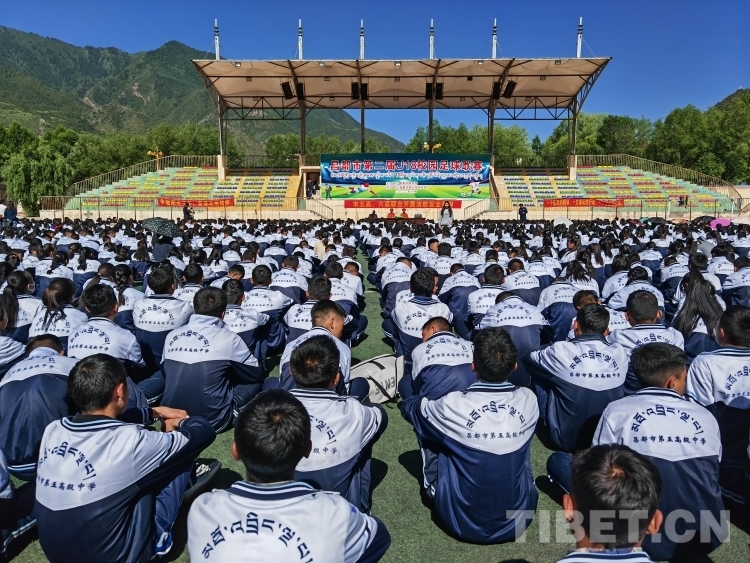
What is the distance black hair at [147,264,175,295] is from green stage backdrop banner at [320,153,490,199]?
31.8 meters

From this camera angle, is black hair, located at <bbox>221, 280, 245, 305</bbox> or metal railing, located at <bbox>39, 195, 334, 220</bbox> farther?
metal railing, located at <bbox>39, 195, 334, 220</bbox>

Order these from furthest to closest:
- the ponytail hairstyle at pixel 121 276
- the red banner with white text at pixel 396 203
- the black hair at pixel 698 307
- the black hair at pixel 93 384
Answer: the red banner with white text at pixel 396 203, the ponytail hairstyle at pixel 121 276, the black hair at pixel 698 307, the black hair at pixel 93 384

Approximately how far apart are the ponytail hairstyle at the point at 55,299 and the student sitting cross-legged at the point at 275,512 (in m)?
3.92

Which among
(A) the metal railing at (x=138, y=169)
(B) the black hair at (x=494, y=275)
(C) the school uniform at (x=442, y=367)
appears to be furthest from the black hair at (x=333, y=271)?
(A) the metal railing at (x=138, y=169)

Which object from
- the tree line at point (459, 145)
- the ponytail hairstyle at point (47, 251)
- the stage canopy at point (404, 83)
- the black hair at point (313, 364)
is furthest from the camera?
the tree line at point (459, 145)

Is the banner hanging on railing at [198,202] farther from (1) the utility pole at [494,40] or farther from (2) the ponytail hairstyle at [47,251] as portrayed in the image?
(2) the ponytail hairstyle at [47,251]

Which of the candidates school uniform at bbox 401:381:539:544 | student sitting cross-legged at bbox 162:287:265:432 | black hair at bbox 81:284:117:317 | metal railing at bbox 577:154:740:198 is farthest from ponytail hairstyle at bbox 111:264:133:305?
metal railing at bbox 577:154:740:198

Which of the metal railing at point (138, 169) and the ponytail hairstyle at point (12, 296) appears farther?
the metal railing at point (138, 169)

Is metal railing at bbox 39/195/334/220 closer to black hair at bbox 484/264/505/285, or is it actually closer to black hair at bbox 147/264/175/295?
black hair at bbox 484/264/505/285

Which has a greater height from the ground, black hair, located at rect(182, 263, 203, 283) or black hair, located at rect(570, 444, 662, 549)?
black hair, located at rect(182, 263, 203, 283)

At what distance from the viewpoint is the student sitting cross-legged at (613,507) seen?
169 centimetres

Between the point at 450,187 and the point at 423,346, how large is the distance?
1342 inches

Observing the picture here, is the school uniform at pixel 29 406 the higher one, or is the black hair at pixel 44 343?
the black hair at pixel 44 343

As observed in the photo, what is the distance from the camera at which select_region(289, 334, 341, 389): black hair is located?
295 cm
